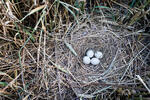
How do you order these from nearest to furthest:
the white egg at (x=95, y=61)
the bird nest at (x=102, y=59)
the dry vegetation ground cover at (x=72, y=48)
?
1. the dry vegetation ground cover at (x=72, y=48)
2. the bird nest at (x=102, y=59)
3. the white egg at (x=95, y=61)

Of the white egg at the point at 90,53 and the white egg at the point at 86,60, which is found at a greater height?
the white egg at the point at 90,53

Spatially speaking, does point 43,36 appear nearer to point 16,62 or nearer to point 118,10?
point 16,62

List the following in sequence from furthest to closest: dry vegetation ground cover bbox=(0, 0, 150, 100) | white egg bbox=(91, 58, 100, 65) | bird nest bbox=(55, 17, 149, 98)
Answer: white egg bbox=(91, 58, 100, 65)
bird nest bbox=(55, 17, 149, 98)
dry vegetation ground cover bbox=(0, 0, 150, 100)

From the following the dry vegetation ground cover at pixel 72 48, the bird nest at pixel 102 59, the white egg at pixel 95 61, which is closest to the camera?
the dry vegetation ground cover at pixel 72 48

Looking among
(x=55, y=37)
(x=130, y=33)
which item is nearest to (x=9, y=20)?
(x=55, y=37)

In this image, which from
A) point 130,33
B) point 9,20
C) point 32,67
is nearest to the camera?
point 9,20

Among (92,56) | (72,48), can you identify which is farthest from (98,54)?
(72,48)
